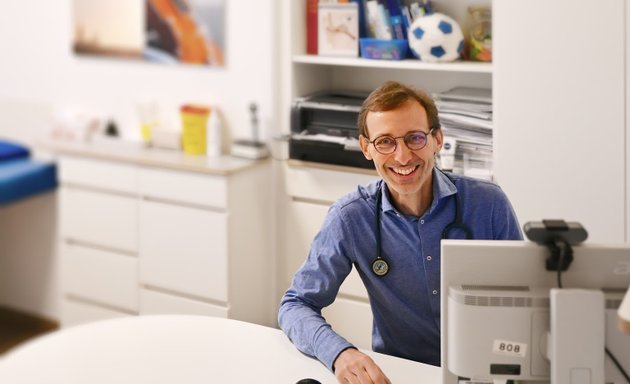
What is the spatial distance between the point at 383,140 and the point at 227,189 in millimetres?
1399

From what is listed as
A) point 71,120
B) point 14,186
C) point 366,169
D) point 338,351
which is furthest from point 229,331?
point 71,120

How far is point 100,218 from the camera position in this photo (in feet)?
11.5

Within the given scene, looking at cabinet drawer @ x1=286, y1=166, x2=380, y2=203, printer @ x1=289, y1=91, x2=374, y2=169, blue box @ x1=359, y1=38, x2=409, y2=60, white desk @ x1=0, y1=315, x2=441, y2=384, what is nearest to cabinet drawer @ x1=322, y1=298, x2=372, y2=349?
cabinet drawer @ x1=286, y1=166, x2=380, y2=203

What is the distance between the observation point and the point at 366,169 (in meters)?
3.10

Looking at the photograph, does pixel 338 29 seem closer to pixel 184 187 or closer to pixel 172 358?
pixel 184 187

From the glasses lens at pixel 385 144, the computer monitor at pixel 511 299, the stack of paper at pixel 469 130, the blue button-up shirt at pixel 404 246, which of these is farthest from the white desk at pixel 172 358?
the stack of paper at pixel 469 130

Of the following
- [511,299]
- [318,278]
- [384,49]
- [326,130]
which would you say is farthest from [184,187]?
[511,299]

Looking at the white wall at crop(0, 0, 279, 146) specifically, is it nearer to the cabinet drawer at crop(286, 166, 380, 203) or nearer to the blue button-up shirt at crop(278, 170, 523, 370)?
the cabinet drawer at crop(286, 166, 380, 203)

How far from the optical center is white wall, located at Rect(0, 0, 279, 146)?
131 inches

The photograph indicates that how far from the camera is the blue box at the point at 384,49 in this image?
119 inches

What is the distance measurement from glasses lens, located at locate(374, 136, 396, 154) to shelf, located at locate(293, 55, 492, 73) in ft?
3.61

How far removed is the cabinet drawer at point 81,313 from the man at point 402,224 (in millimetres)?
1857

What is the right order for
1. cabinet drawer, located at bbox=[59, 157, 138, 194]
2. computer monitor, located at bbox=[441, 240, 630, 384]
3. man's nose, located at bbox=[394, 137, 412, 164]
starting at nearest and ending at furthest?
computer monitor, located at bbox=[441, 240, 630, 384] → man's nose, located at bbox=[394, 137, 412, 164] → cabinet drawer, located at bbox=[59, 157, 138, 194]

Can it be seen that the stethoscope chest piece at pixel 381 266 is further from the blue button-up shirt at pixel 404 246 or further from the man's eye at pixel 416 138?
the man's eye at pixel 416 138
